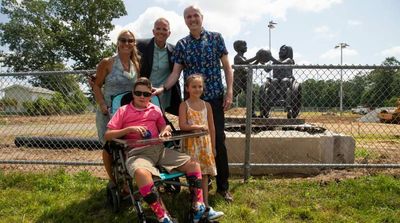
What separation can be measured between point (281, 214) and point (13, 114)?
5.30 m

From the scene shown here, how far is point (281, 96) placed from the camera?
7375 mm

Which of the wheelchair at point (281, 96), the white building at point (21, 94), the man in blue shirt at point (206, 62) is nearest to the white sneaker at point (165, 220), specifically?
the man in blue shirt at point (206, 62)

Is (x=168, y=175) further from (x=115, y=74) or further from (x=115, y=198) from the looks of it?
(x=115, y=74)

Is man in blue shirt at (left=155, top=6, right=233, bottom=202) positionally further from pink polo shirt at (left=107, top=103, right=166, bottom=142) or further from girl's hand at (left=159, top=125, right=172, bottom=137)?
girl's hand at (left=159, top=125, right=172, bottom=137)

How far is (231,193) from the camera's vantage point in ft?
13.8

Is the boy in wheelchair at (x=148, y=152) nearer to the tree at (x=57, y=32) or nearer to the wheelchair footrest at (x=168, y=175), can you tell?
the wheelchair footrest at (x=168, y=175)

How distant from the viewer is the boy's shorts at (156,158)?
122 inches

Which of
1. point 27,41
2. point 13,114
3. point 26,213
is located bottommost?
point 26,213

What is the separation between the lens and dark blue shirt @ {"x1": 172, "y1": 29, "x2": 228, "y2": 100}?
369 cm

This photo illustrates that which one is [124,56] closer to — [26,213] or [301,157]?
[26,213]

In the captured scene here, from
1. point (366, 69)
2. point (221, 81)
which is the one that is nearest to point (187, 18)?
point (221, 81)

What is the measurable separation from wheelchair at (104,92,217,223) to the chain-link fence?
4.13 ft

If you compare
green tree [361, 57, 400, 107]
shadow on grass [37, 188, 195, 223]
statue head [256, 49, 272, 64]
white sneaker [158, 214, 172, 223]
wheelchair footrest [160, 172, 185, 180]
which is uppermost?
statue head [256, 49, 272, 64]

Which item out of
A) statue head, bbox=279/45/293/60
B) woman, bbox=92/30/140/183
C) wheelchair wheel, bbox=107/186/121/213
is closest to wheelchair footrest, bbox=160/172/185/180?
wheelchair wheel, bbox=107/186/121/213
